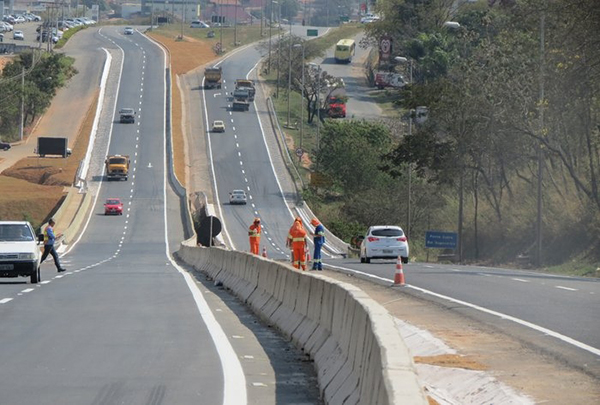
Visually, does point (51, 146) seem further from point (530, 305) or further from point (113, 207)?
point (530, 305)

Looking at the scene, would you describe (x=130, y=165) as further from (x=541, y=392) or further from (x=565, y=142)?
(x=541, y=392)

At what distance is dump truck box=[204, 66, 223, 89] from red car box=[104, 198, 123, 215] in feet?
211

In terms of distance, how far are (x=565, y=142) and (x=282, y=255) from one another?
18224mm

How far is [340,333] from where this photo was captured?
13.8 meters

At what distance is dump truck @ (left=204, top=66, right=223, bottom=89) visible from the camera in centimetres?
16288

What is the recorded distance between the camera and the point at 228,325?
2131 cm

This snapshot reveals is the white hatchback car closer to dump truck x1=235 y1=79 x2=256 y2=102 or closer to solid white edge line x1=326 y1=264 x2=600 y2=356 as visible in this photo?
solid white edge line x1=326 y1=264 x2=600 y2=356

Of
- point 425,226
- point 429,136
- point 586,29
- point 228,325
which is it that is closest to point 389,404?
point 228,325

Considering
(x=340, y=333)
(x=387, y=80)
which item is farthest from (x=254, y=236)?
(x=387, y=80)

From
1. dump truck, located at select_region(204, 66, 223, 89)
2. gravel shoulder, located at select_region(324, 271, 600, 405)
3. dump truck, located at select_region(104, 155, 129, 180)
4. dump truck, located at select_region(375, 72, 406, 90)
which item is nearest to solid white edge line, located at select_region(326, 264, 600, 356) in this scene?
gravel shoulder, located at select_region(324, 271, 600, 405)

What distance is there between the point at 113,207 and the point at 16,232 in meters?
66.6

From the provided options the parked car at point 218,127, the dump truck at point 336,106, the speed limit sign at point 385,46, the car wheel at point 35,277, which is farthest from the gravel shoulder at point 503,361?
the speed limit sign at point 385,46

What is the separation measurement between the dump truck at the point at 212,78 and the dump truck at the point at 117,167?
162 feet

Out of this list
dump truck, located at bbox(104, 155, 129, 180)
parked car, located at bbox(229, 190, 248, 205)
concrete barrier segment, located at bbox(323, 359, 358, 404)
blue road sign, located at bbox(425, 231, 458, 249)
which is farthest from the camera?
dump truck, located at bbox(104, 155, 129, 180)
